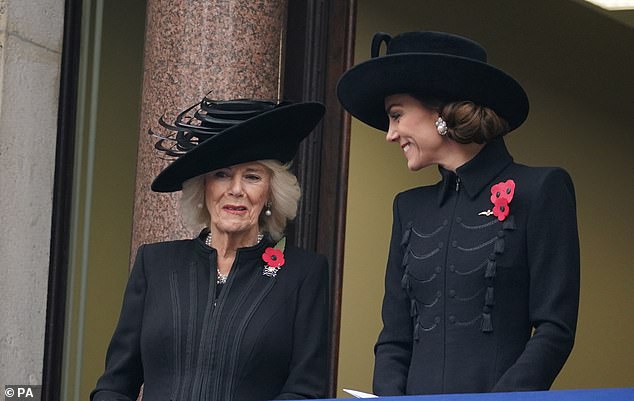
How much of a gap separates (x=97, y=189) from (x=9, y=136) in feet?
2.90

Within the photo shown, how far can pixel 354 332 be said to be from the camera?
7395mm

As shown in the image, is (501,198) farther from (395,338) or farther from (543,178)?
(395,338)

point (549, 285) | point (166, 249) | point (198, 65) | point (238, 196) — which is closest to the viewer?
point (549, 285)

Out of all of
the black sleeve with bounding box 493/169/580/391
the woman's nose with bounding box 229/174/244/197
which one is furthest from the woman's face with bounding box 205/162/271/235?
the black sleeve with bounding box 493/169/580/391

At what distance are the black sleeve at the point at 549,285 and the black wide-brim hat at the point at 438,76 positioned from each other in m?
0.25

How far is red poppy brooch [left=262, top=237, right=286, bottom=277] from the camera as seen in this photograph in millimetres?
4512

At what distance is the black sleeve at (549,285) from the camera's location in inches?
156

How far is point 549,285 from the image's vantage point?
159 inches

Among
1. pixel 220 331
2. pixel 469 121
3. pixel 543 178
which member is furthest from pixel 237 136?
pixel 543 178

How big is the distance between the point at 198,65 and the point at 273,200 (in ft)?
5.43

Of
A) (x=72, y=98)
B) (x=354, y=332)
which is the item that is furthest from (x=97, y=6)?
(x=354, y=332)

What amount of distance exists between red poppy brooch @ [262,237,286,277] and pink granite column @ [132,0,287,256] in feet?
4.68

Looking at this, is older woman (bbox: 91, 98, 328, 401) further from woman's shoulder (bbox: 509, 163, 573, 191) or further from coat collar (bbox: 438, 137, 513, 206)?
woman's shoulder (bbox: 509, 163, 573, 191)

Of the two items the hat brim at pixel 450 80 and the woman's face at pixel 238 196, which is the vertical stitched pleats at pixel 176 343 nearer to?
the woman's face at pixel 238 196
